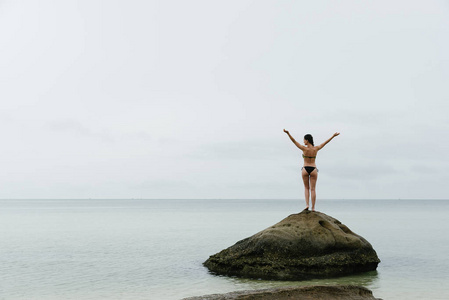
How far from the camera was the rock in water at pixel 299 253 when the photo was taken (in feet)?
45.5

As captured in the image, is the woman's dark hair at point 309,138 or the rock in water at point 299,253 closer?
the rock in water at point 299,253

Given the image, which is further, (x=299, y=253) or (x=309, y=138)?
(x=309, y=138)

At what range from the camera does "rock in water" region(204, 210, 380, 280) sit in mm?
13867

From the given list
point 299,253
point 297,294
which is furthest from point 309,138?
point 297,294

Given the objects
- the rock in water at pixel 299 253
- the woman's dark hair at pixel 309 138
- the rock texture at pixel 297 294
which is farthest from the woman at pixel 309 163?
the rock texture at pixel 297 294

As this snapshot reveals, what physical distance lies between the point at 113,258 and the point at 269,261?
10802 mm

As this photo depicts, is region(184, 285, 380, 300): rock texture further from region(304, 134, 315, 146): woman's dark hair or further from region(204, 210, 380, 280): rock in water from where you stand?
region(304, 134, 315, 146): woman's dark hair

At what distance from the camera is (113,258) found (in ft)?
72.8

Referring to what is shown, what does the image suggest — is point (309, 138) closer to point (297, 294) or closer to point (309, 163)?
point (309, 163)

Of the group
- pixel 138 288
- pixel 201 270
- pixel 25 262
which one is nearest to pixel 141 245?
pixel 25 262

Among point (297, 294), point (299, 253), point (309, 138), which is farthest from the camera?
point (309, 138)

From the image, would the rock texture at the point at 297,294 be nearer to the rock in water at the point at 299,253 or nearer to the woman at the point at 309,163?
the rock in water at the point at 299,253

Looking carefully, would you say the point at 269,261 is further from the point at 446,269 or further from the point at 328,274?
the point at 446,269

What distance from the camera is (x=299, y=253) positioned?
14.0 m
